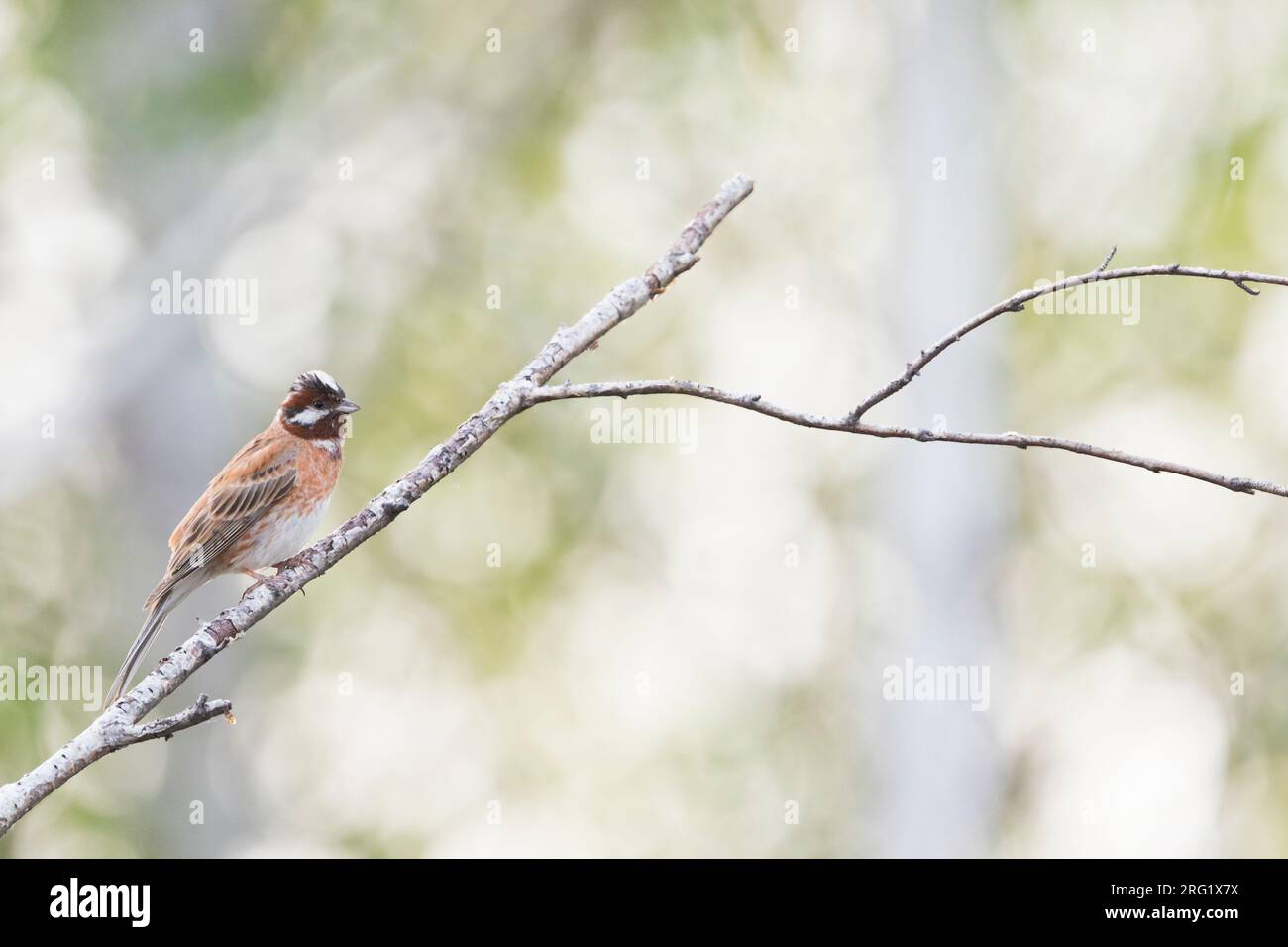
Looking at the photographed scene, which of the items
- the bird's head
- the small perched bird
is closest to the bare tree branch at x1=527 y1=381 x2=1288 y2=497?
the small perched bird

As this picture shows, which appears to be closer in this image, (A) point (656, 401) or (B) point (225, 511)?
(B) point (225, 511)

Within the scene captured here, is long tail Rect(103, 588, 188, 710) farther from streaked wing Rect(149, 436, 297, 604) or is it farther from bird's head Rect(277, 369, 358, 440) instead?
bird's head Rect(277, 369, 358, 440)

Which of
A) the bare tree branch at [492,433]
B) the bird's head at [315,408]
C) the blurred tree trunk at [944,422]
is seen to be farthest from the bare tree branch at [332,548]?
the blurred tree trunk at [944,422]

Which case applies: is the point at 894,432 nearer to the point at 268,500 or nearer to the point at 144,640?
the point at 144,640

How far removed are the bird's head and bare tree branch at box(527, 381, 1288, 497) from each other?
1870 mm

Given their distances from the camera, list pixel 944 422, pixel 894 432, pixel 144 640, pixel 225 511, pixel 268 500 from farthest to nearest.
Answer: pixel 944 422 → pixel 268 500 → pixel 225 511 → pixel 144 640 → pixel 894 432

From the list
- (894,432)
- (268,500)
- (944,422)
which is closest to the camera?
(894,432)

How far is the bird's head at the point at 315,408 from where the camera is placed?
4.60 meters

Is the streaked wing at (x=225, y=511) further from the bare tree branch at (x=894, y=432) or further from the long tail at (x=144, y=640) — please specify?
the bare tree branch at (x=894, y=432)

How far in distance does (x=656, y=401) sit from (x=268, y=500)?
793 cm

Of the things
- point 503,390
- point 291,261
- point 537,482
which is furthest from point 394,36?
point 503,390

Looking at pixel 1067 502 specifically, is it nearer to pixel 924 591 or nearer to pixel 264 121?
pixel 924 591

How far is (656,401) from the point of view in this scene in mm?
12195

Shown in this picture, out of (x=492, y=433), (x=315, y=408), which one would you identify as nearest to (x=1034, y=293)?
(x=492, y=433)
